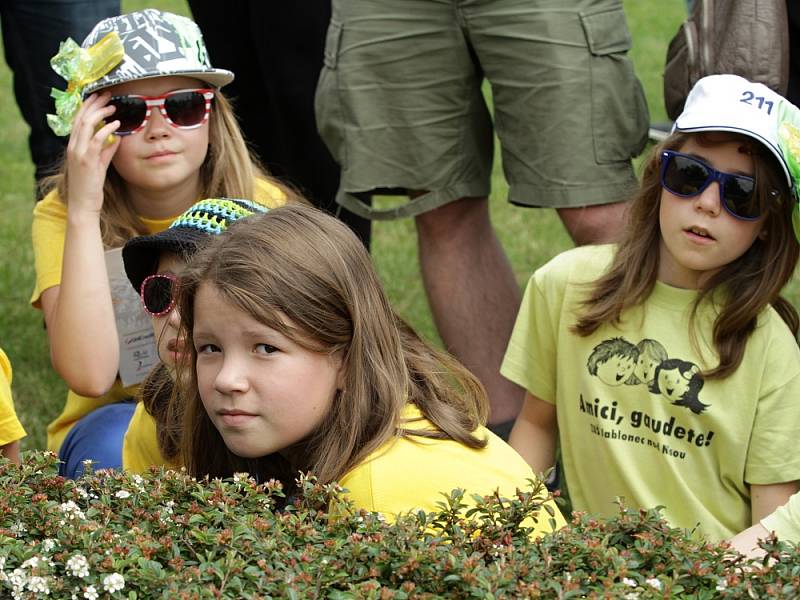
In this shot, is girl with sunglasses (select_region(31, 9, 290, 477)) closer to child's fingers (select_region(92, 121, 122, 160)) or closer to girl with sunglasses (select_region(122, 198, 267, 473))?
child's fingers (select_region(92, 121, 122, 160))

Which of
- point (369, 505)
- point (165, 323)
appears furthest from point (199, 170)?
point (369, 505)

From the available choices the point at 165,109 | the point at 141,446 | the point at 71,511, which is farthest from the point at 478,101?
the point at 71,511

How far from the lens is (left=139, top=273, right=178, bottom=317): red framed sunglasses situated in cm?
303

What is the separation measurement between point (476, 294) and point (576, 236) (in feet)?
1.43

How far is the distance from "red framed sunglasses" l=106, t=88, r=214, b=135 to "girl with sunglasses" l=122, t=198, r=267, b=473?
50 cm

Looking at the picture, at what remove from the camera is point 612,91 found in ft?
12.3

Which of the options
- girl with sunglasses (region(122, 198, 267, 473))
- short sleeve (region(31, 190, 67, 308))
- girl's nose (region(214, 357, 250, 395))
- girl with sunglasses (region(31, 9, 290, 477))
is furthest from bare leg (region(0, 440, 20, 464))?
girl's nose (region(214, 357, 250, 395))

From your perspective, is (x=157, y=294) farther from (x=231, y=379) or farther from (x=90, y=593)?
(x=90, y=593)

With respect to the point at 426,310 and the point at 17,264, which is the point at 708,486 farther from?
the point at 17,264

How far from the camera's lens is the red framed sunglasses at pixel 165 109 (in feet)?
11.6

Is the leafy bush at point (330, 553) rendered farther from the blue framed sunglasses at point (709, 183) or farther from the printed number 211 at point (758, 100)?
the printed number 211 at point (758, 100)

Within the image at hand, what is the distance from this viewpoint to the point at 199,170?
3.73 m

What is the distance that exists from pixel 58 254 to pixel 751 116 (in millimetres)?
1884

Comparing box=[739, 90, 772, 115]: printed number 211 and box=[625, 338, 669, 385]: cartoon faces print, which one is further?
box=[625, 338, 669, 385]: cartoon faces print
